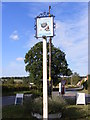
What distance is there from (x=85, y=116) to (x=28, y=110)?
2.38m

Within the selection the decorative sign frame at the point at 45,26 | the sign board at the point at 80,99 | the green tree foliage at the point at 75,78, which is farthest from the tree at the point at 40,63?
the green tree foliage at the point at 75,78

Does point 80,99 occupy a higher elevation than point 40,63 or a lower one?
lower

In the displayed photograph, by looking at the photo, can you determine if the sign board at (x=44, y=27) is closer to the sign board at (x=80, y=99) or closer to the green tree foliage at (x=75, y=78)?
the sign board at (x=80, y=99)

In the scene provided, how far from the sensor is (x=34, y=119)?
29.1 feet

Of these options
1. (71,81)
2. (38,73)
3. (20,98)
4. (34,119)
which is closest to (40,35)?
(34,119)

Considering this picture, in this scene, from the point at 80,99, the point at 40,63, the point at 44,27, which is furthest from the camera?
the point at 40,63

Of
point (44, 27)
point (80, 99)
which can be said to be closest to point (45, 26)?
point (44, 27)

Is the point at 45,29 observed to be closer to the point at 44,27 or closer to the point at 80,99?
the point at 44,27

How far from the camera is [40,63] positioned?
29.5 metres

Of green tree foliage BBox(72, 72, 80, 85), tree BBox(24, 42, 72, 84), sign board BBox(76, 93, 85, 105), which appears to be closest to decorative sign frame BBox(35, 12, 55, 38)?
sign board BBox(76, 93, 85, 105)

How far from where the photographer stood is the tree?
29.8 m

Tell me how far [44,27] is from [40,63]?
22.7 metres

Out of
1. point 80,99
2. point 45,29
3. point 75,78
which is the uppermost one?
point 45,29

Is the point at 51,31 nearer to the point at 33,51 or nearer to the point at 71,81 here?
the point at 33,51
